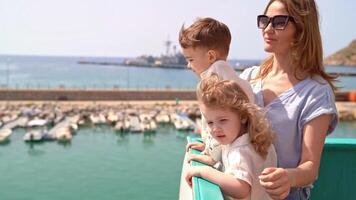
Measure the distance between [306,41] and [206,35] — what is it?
46 cm

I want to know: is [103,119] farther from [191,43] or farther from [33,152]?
[191,43]

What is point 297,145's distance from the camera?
5.42ft

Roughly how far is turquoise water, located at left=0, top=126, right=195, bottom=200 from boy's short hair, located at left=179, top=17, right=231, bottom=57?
13311mm

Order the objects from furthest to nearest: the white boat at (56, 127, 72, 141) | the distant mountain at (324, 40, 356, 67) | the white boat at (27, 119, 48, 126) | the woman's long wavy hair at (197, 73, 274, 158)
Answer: the distant mountain at (324, 40, 356, 67) < the white boat at (27, 119, 48, 126) < the white boat at (56, 127, 72, 141) < the woman's long wavy hair at (197, 73, 274, 158)

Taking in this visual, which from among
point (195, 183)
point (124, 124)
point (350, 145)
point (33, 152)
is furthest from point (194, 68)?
point (124, 124)

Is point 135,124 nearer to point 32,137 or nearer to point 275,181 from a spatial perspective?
point 32,137

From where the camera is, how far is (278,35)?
5.66 ft

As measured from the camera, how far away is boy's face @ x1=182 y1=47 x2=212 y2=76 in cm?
197

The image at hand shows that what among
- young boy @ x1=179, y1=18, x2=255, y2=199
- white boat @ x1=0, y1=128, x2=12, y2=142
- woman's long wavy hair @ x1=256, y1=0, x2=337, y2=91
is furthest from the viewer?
white boat @ x1=0, y1=128, x2=12, y2=142

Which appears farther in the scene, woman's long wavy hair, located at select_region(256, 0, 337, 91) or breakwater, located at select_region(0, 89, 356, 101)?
breakwater, located at select_region(0, 89, 356, 101)

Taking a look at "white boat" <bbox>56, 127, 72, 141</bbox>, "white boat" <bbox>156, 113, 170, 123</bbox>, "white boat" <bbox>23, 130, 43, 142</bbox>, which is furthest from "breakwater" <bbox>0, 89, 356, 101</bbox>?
"white boat" <bbox>23, 130, 43, 142</bbox>

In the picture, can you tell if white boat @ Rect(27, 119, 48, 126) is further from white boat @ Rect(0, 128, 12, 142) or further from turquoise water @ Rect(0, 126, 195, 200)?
white boat @ Rect(0, 128, 12, 142)

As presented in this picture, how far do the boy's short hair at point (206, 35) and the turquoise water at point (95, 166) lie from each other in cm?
1331

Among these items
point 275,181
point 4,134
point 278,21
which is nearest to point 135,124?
point 4,134
